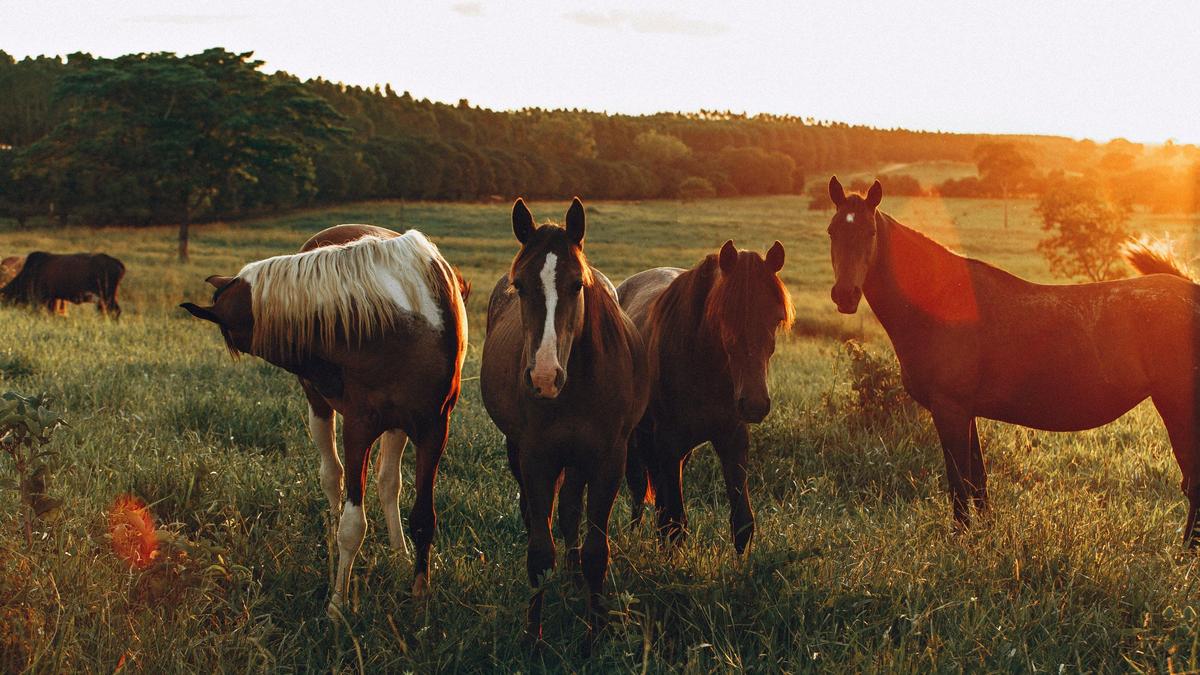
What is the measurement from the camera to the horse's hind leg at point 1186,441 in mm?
4824

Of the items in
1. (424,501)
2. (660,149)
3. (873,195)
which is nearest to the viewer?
(424,501)

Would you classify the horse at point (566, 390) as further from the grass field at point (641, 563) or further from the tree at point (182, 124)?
the tree at point (182, 124)

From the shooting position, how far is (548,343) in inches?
128

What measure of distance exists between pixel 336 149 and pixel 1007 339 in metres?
65.1

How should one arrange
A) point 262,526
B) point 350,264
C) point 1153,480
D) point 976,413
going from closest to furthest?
1. point 350,264
2. point 262,526
3. point 976,413
4. point 1153,480

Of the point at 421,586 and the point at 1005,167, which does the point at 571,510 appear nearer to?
the point at 421,586

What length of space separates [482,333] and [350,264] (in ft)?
36.7

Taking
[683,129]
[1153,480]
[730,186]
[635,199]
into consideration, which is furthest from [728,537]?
[683,129]

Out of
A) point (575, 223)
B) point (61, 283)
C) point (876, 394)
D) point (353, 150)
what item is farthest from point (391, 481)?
point (353, 150)

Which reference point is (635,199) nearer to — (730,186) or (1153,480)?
(730,186)

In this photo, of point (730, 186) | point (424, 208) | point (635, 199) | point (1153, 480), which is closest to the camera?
point (1153, 480)

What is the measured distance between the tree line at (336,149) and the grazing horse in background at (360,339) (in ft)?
98.1

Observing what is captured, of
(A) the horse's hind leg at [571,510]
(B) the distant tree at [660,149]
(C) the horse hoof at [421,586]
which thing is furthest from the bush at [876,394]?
(B) the distant tree at [660,149]

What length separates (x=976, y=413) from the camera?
16.7 feet
